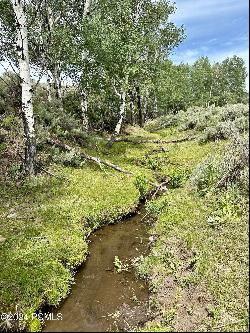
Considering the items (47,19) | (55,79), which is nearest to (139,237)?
(55,79)

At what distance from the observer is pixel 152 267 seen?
12.4 meters

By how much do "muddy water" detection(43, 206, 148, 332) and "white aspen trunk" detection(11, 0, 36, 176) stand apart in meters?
5.95

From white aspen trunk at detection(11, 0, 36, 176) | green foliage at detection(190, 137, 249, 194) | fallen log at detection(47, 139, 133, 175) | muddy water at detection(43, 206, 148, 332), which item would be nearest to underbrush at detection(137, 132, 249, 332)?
green foliage at detection(190, 137, 249, 194)

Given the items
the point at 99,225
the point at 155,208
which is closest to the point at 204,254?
the point at 155,208

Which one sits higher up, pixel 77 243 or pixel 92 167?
pixel 92 167

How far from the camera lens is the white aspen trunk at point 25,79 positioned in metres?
19.4

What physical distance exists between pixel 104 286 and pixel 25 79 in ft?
37.6

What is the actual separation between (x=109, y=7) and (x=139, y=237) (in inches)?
896

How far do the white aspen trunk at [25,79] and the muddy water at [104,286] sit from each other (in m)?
5.95

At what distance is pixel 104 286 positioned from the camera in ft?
39.5

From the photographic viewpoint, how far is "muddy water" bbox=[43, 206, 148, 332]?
1020 centimetres

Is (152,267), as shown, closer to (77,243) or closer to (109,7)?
(77,243)

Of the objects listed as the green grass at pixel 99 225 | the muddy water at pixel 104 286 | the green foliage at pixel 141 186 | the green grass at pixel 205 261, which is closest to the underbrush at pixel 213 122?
the green grass at pixel 205 261

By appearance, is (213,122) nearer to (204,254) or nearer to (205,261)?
(204,254)
